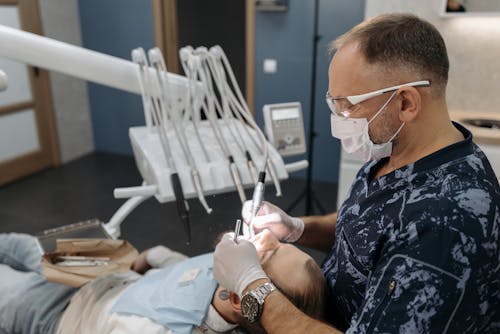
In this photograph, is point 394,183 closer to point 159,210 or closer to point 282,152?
point 282,152

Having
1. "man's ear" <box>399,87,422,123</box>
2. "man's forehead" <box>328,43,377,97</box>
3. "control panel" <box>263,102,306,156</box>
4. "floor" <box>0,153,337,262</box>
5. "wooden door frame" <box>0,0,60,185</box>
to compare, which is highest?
"man's forehead" <box>328,43,377,97</box>

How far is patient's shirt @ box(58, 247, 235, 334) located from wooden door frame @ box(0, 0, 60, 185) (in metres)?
2.61

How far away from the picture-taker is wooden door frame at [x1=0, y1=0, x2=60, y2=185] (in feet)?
11.4

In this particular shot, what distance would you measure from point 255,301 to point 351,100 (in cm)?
47

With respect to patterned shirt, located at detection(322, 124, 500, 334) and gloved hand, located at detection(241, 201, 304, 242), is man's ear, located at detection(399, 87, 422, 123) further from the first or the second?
gloved hand, located at detection(241, 201, 304, 242)

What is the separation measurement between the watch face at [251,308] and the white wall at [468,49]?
1977mm

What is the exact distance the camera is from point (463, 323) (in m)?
0.76

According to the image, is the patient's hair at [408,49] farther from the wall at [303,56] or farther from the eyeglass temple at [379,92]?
the wall at [303,56]

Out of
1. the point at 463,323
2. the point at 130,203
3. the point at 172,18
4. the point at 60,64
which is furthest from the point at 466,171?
the point at 172,18

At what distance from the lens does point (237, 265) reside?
1.01m

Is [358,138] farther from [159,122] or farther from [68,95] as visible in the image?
[68,95]

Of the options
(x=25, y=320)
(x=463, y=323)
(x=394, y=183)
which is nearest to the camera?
(x=463, y=323)

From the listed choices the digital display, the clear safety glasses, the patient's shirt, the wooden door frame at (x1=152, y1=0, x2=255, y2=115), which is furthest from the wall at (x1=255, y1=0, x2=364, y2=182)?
the clear safety glasses

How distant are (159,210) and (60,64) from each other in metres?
1.97
